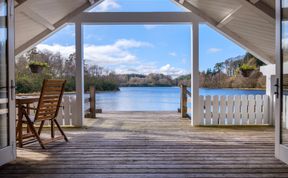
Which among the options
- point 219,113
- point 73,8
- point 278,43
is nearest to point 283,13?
point 278,43

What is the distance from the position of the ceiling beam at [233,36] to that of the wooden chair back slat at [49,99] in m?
3.37

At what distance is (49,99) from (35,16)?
187 centimetres

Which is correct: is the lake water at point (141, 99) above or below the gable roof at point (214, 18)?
below

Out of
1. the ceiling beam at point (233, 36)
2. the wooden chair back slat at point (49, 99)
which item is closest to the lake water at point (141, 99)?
the ceiling beam at point (233, 36)

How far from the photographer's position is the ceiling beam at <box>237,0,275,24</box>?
14.9ft

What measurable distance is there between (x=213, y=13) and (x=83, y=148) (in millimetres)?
3916

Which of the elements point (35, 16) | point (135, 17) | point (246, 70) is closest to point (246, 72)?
point (246, 70)

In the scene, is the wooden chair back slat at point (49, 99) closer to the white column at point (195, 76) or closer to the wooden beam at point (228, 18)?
the white column at point (195, 76)

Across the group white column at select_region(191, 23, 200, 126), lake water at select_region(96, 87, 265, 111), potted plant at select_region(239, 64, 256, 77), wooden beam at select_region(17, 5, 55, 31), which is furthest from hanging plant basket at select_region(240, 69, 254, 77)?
wooden beam at select_region(17, 5, 55, 31)

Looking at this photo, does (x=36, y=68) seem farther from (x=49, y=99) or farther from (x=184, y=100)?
(x=184, y=100)

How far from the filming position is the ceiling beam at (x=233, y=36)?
239 inches

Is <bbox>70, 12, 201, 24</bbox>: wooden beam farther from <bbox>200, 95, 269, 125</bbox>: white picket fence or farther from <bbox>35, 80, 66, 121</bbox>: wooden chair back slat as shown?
<bbox>35, 80, 66, 121</bbox>: wooden chair back slat

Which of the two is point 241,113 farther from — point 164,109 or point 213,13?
point 164,109

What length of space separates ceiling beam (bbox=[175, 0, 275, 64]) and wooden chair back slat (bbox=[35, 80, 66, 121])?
132 inches
